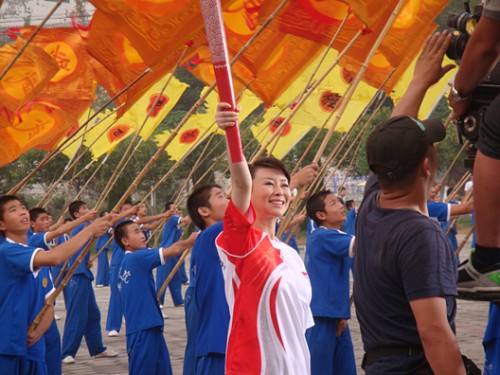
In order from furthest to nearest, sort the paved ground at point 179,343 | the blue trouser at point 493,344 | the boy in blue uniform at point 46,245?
the paved ground at point 179,343, the boy in blue uniform at point 46,245, the blue trouser at point 493,344

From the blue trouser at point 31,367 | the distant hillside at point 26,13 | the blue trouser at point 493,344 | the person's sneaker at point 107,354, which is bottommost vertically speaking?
the person's sneaker at point 107,354

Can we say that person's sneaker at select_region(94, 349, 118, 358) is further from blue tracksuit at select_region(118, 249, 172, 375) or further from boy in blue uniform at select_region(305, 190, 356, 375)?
boy in blue uniform at select_region(305, 190, 356, 375)

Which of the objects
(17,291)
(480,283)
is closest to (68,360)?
(17,291)

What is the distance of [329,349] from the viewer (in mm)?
6324

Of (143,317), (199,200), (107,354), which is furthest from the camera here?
(107,354)

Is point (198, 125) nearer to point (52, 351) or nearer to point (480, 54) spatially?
point (52, 351)

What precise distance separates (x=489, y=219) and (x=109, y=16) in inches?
189

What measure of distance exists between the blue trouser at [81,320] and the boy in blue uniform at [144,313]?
2363mm

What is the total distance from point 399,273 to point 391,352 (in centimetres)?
23

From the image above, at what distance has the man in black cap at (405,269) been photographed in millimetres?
2303

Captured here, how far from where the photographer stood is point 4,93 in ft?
28.6

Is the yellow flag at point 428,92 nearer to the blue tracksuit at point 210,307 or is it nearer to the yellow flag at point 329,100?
the yellow flag at point 329,100

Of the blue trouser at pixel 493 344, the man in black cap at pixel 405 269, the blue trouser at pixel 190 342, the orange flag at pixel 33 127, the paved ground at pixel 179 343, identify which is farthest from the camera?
the orange flag at pixel 33 127

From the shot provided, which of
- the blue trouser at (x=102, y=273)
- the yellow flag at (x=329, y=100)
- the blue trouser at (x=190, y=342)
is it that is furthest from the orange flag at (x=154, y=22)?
the blue trouser at (x=102, y=273)
